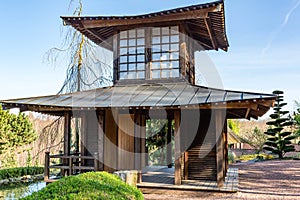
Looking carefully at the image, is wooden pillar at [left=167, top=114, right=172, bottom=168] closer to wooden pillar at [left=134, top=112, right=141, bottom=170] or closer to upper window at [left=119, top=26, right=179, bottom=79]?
wooden pillar at [left=134, top=112, right=141, bottom=170]

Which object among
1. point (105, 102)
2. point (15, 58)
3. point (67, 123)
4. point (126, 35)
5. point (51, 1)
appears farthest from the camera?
point (15, 58)

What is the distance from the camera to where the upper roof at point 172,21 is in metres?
7.54

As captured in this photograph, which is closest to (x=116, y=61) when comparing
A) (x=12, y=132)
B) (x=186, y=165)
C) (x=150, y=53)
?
(x=150, y=53)

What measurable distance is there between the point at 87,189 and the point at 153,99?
3.31 m

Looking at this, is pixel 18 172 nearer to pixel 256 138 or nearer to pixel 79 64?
pixel 79 64

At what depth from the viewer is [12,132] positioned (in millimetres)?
12211

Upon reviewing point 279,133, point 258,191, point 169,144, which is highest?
point 169,144

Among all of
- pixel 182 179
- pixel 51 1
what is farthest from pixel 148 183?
pixel 51 1

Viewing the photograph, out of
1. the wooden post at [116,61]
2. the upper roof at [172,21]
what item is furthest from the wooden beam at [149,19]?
the wooden post at [116,61]

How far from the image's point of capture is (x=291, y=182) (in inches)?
334

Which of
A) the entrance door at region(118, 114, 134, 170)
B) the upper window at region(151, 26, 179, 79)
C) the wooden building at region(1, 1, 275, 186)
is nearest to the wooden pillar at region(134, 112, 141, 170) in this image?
the wooden building at region(1, 1, 275, 186)

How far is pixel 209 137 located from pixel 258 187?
1824 millimetres

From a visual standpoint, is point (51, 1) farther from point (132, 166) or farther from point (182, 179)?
point (182, 179)

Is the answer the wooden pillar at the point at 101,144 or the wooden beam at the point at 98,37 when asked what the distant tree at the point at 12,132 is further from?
the wooden pillar at the point at 101,144
